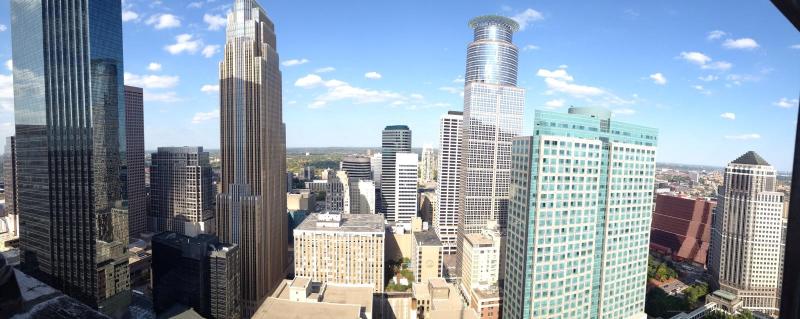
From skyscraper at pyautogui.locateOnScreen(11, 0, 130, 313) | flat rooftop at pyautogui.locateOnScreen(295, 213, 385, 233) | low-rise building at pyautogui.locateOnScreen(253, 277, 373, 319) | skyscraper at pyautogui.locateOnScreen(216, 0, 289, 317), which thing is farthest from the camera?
flat rooftop at pyautogui.locateOnScreen(295, 213, 385, 233)

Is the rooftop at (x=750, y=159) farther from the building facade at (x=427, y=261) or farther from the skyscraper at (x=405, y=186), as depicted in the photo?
the skyscraper at (x=405, y=186)

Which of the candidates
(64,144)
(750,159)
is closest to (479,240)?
(750,159)

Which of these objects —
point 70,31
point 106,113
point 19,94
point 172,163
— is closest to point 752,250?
point 106,113

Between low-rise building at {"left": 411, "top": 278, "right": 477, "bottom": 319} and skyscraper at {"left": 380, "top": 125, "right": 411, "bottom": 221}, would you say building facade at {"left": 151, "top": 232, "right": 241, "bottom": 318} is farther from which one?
skyscraper at {"left": 380, "top": 125, "right": 411, "bottom": 221}

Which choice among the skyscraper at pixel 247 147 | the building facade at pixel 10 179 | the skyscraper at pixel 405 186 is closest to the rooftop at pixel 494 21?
the skyscraper at pixel 405 186

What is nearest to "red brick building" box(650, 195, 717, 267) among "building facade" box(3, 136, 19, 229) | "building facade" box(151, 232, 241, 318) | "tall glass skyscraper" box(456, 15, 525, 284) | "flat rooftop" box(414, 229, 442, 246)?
"tall glass skyscraper" box(456, 15, 525, 284)

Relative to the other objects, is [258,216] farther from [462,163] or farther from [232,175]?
[462,163]
